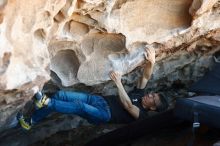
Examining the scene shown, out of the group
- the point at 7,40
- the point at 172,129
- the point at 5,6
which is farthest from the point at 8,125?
the point at 172,129

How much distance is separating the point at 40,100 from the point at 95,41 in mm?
601

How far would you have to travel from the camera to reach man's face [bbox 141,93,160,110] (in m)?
3.65

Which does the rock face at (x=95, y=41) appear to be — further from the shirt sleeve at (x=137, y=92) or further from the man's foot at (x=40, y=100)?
the shirt sleeve at (x=137, y=92)

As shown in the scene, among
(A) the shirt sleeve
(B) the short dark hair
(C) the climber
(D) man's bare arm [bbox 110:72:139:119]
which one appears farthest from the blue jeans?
(B) the short dark hair

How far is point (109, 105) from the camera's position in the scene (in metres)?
3.64

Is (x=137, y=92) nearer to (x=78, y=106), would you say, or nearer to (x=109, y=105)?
(x=109, y=105)

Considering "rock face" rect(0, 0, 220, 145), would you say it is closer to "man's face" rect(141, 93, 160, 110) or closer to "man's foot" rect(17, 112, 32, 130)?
"man's foot" rect(17, 112, 32, 130)

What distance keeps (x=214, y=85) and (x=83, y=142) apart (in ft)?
4.55

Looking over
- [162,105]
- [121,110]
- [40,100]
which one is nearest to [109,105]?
[121,110]

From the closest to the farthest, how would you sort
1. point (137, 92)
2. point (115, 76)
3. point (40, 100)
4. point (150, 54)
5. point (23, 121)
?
1. point (40, 100)
2. point (23, 121)
3. point (115, 76)
4. point (150, 54)
5. point (137, 92)

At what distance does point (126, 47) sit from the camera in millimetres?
3559

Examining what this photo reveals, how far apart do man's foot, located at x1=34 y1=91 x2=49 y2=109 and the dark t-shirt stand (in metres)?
0.58

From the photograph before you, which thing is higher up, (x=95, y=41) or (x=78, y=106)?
(x=95, y=41)

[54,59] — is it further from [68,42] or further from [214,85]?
[214,85]
